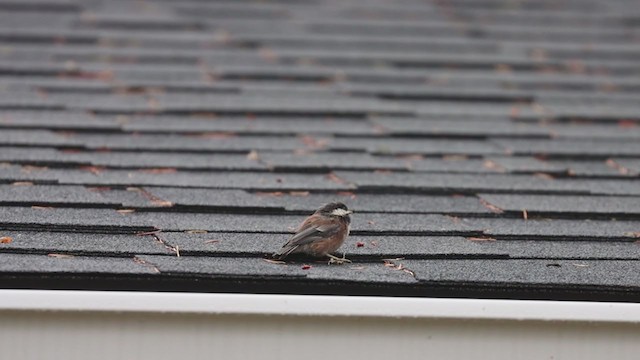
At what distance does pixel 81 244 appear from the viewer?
4.63 meters

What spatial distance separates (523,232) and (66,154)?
2.31m

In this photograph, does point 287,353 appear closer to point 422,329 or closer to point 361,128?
point 422,329

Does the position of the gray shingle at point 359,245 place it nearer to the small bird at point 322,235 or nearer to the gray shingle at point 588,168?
the small bird at point 322,235

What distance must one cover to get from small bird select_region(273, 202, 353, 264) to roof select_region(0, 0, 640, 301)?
0.07 metres

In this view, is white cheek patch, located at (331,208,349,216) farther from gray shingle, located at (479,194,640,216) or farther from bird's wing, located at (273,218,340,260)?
gray shingle, located at (479,194,640,216)

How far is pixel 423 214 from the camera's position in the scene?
541cm

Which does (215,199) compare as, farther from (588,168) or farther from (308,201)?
(588,168)

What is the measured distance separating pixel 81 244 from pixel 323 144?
2.08 m

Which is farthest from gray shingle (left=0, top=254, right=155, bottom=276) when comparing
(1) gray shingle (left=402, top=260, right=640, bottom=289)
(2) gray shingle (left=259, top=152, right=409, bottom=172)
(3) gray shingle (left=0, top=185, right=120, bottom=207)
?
(2) gray shingle (left=259, top=152, right=409, bottom=172)

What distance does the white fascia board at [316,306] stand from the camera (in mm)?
4133

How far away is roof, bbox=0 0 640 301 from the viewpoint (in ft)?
14.9

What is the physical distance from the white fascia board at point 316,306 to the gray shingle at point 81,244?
0.39 metres

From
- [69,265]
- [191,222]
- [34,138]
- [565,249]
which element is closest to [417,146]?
[565,249]

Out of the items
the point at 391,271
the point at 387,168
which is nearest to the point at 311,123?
the point at 387,168
